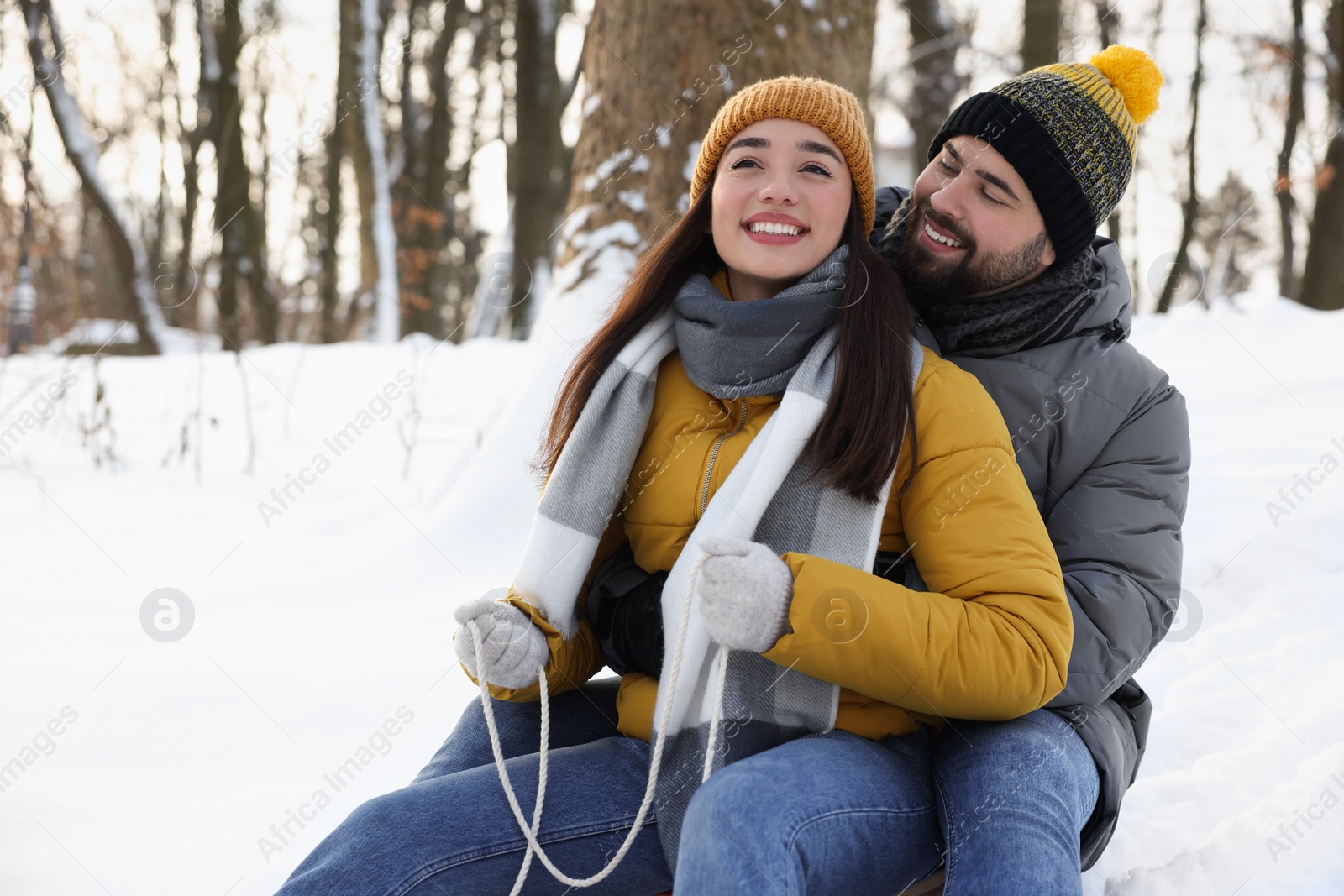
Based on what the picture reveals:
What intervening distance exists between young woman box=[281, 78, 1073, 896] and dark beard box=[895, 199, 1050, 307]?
0.18 m

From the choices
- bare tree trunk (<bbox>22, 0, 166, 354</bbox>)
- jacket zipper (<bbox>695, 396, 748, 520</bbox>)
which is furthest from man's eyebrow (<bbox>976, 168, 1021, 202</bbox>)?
bare tree trunk (<bbox>22, 0, 166, 354</bbox>)

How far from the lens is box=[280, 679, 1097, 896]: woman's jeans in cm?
133

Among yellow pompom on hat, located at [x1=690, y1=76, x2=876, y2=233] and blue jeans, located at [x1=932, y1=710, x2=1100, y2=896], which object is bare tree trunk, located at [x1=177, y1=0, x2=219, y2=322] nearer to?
yellow pompom on hat, located at [x1=690, y1=76, x2=876, y2=233]

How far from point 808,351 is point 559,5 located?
28.1 feet

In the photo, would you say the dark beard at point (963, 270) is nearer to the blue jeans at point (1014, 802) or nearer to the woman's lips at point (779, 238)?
the woman's lips at point (779, 238)

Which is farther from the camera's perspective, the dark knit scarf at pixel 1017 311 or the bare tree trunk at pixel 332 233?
the bare tree trunk at pixel 332 233

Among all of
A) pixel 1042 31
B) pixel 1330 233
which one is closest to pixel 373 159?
pixel 1042 31

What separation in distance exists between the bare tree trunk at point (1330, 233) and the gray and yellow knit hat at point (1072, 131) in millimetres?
7900

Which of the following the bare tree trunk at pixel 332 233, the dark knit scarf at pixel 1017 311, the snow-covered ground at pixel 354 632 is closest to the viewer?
the dark knit scarf at pixel 1017 311

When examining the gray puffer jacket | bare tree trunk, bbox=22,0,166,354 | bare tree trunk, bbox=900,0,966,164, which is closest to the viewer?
the gray puffer jacket

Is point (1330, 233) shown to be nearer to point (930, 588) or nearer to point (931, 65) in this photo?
point (931, 65)

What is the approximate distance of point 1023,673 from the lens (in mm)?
1431

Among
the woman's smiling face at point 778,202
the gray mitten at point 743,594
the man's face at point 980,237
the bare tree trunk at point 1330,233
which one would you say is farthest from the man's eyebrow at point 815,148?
the bare tree trunk at point 1330,233

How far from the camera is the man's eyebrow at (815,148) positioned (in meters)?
1.87
